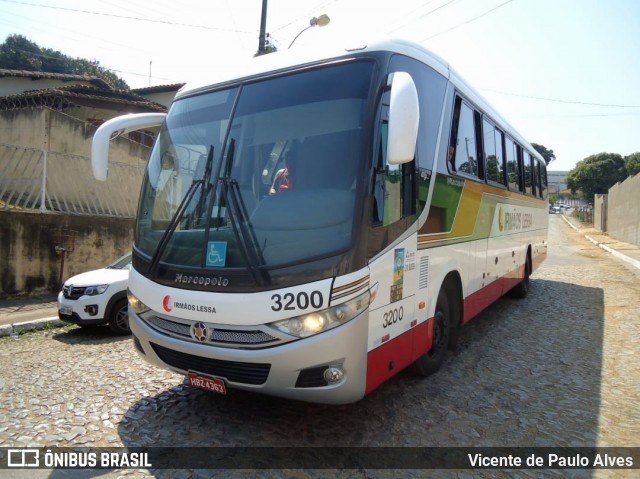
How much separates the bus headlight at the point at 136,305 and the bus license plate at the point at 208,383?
0.71 metres

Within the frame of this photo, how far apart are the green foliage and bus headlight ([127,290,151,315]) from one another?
51.3 metres

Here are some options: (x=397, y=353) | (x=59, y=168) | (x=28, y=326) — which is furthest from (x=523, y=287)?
(x=59, y=168)

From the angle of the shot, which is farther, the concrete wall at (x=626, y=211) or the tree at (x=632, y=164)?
the tree at (x=632, y=164)

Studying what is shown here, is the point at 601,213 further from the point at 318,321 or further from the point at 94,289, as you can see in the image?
the point at 318,321

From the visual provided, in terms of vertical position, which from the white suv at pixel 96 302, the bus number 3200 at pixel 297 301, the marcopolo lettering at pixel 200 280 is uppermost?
the marcopolo lettering at pixel 200 280

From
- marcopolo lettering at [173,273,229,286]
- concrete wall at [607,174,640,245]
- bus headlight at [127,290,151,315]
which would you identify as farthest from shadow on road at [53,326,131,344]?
concrete wall at [607,174,640,245]

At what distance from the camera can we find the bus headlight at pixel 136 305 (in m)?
3.64

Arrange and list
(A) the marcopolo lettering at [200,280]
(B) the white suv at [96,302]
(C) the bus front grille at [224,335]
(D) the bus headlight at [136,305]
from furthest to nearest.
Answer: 1. (B) the white suv at [96,302]
2. (D) the bus headlight at [136,305]
3. (A) the marcopolo lettering at [200,280]
4. (C) the bus front grille at [224,335]

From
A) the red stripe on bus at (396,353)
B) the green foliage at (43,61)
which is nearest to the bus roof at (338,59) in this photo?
the red stripe on bus at (396,353)

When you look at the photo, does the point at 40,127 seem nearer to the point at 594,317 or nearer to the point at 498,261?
the point at 498,261

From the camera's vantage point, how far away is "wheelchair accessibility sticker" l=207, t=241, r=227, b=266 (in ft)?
10.5

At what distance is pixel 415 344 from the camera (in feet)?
12.8

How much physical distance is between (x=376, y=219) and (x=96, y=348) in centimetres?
476

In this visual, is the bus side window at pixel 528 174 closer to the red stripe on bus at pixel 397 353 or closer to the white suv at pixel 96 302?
the red stripe on bus at pixel 397 353
